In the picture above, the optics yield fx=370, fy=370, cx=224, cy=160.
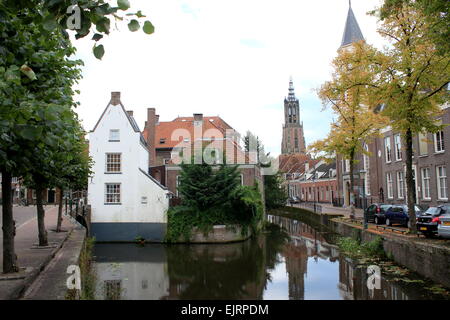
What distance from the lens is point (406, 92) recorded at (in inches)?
574

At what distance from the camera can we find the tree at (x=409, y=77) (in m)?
14.2

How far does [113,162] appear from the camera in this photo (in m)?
29.1

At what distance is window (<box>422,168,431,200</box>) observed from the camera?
26.8 meters

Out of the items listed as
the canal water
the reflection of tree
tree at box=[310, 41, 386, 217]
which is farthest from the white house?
tree at box=[310, 41, 386, 217]

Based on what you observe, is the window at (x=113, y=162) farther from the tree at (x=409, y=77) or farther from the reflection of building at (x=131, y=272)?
the tree at (x=409, y=77)

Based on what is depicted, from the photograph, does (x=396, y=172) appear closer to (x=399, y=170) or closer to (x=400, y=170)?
(x=399, y=170)

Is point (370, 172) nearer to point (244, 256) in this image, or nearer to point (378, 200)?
point (378, 200)

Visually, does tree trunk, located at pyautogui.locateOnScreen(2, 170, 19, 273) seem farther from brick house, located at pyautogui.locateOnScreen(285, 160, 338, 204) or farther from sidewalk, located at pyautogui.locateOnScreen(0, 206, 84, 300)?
brick house, located at pyautogui.locateOnScreen(285, 160, 338, 204)

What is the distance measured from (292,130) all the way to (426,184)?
86008 mm

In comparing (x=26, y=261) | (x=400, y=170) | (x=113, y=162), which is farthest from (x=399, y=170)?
(x=26, y=261)

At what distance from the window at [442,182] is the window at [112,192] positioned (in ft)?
76.3

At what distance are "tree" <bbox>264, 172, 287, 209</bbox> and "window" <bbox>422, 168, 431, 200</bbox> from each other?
59.3 feet

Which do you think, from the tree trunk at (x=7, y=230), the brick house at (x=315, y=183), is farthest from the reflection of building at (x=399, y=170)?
the tree trunk at (x=7, y=230)
